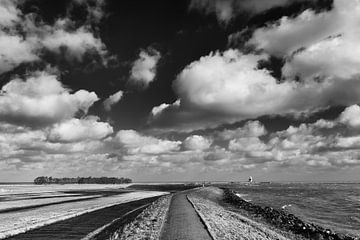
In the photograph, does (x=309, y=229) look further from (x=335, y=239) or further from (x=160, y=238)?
(x=160, y=238)

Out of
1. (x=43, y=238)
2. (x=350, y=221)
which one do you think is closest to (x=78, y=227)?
(x=43, y=238)

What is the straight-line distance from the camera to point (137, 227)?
28625 mm

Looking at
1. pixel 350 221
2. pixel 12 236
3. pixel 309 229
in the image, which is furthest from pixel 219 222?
pixel 350 221

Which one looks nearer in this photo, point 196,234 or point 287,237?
point 196,234

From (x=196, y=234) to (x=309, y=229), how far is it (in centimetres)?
1257

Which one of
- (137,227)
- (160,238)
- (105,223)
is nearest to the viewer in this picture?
(160,238)

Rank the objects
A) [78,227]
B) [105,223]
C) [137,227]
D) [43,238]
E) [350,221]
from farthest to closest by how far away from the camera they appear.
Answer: [350,221] → [105,223] → [78,227] → [137,227] → [43,238]

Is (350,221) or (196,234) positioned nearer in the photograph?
(196,234)

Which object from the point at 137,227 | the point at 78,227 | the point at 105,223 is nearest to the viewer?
the point at 137,227

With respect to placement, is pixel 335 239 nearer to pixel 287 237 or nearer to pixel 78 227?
pixel 287 237

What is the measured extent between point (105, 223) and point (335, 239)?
20.1 metres

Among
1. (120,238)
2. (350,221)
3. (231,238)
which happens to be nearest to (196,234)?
(231,238)

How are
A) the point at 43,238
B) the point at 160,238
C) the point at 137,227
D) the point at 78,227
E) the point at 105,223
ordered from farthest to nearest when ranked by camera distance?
the point at 105,223 < the point at 78,227 < the point at 137,227 < the point at 43,238 < the point at 160,238

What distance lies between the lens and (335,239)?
96.8 ft
